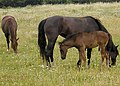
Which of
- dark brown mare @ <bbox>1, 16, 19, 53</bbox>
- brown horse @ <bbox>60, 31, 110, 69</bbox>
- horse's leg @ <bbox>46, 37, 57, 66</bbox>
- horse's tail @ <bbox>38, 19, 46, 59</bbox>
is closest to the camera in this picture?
brown horse @ <bbox>60, 31, 110, 69</bbox>

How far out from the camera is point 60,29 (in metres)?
11.6

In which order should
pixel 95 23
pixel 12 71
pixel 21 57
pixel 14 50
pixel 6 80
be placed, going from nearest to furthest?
1. pixel 6 80
2. pixel 12 71
3. pixel 95 23
4. pixel 21 57
5. pixel 14 50

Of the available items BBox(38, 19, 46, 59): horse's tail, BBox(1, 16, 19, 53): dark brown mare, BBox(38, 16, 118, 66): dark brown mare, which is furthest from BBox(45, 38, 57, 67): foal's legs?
BBox(1, 16, 19, 53): dark brown mare

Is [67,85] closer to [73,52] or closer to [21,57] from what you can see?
[21,57]

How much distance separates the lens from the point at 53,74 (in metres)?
9.77

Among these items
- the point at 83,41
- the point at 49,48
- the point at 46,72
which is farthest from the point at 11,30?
the point at 46,72

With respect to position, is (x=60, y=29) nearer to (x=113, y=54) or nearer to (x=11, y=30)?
(x=113, y=54)

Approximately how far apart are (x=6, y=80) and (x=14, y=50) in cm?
600

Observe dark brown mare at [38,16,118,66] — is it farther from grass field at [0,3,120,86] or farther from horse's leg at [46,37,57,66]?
grass field at [0,3,120,86]

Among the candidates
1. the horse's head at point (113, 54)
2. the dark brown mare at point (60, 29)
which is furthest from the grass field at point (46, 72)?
the dark brown mare at point (60, 29)

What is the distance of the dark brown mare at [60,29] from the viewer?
1138 cm

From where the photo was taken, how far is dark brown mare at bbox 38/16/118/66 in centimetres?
1138

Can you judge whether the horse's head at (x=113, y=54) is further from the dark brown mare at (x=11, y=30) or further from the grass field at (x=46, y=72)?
the dark brown mare at (x=11, y=30)

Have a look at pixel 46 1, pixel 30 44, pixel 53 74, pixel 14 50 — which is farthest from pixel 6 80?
pixel 46 1
